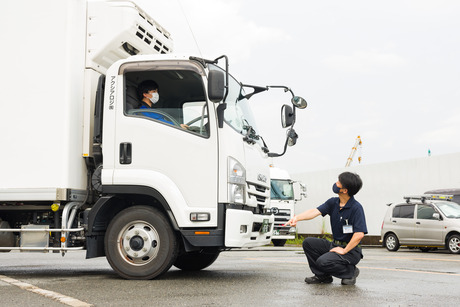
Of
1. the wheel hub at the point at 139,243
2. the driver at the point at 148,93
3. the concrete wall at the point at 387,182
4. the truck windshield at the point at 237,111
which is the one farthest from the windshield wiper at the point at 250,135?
the concrete wall at the point at 387,182

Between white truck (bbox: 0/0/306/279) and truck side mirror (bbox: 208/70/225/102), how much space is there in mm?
13

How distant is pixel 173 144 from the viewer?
24.9 feet

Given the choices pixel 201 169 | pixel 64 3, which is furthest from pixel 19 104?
pixel 201 169

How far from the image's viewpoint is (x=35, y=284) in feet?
23.8

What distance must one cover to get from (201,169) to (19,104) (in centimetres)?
269

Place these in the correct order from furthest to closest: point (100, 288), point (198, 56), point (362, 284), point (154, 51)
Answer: point (154, 51), point (198, 56), point (362, 284), point (100, 288)

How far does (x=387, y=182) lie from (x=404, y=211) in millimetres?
4513

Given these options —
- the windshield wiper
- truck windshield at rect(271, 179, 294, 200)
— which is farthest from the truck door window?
truck windshield at rect(271, 179, 294, 200)

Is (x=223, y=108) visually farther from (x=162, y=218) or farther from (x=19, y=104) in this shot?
(x=19, y=104)

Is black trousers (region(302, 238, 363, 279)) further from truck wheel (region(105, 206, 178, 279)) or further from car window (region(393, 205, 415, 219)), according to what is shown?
car window (region(393, 205, 415, 219))

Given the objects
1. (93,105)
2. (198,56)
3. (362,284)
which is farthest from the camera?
(93,105)

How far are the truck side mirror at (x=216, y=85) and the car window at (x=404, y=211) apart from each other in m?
12.9

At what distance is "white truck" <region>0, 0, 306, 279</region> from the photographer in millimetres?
7480

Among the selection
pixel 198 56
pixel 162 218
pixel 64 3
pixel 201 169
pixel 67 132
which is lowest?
pixel 162 218
